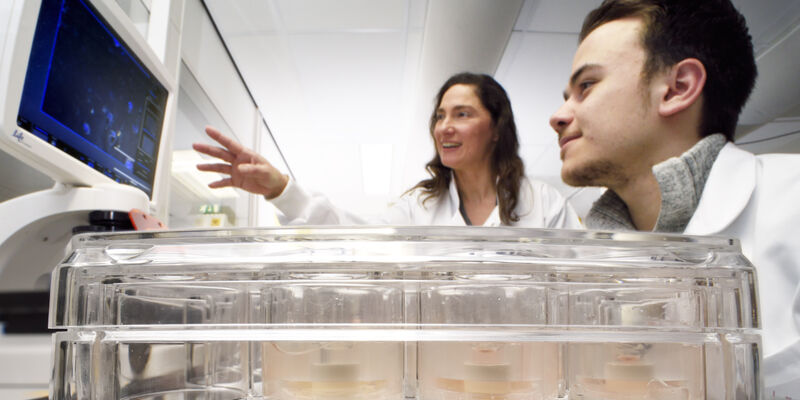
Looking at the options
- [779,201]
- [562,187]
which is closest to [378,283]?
[779,201]

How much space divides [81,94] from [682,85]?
39.8 inches

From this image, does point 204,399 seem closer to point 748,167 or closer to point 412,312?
point 412,312

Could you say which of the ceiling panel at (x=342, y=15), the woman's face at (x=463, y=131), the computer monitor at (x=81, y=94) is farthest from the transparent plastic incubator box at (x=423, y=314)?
the ceiling panel at (x=342, y=15)

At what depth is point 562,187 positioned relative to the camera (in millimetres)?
4969

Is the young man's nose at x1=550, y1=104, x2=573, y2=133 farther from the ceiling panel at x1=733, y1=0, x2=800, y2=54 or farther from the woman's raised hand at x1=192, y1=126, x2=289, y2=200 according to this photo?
the ceiling panel at x1=733, y1=0, x2=800, y2=54

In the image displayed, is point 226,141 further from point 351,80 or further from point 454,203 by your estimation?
point 351,80

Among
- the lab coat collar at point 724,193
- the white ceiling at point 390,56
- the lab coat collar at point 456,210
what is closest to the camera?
the lab coat collar at point 724,193

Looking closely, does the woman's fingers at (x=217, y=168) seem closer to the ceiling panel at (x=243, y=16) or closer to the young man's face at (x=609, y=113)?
the young man's face at (x=609, y=113)

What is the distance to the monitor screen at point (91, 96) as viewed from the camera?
516mm

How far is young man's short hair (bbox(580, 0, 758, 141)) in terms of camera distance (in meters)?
0.88

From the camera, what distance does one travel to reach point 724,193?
69cm

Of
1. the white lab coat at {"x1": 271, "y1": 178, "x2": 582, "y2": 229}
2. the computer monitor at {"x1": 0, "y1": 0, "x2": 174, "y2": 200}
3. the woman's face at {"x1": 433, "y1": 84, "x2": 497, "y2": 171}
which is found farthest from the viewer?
the woman's face at {"x1": 433, "y1": 84, "x2": 497, "y2": 171}

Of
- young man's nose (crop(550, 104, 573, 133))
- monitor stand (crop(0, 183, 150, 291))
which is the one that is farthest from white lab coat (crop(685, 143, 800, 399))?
monitor stand (crop(0, 183, 150, 291))

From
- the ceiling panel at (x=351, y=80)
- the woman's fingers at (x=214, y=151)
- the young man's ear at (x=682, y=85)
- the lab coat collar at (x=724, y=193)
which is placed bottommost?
the lab coat collar at (x=724, y=193)
